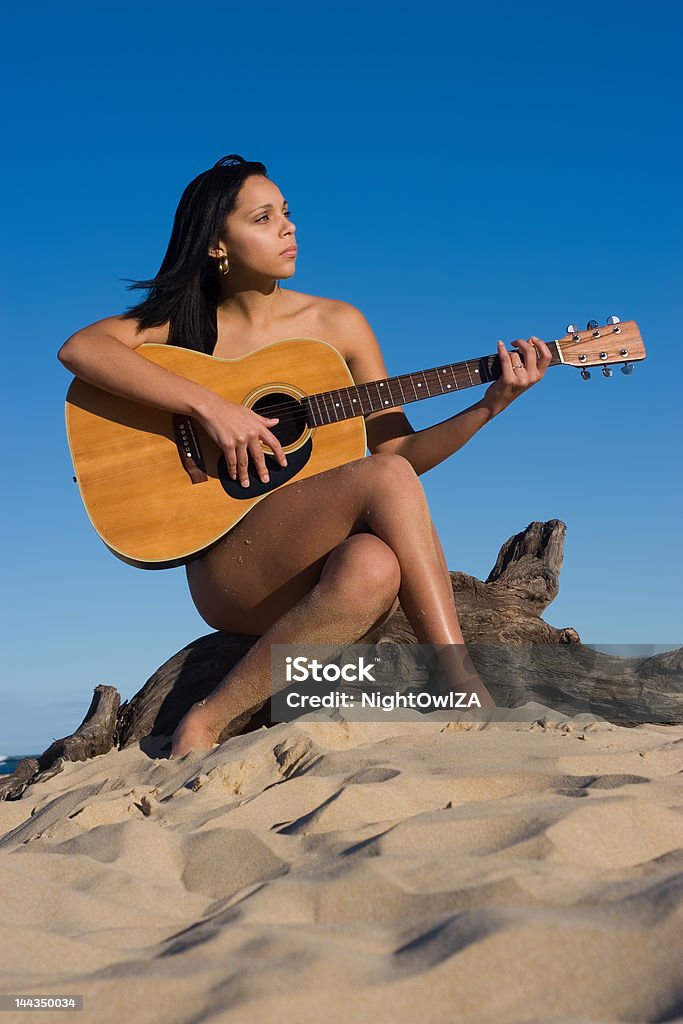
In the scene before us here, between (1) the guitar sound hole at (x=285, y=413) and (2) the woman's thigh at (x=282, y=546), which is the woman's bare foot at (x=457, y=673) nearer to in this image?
(2) the woman's thigh at (x=282, y=546)

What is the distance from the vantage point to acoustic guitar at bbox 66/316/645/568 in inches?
142

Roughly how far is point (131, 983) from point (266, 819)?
3.17ft

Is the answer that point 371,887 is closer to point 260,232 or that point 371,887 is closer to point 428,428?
point 428,428

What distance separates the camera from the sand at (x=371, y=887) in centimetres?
119

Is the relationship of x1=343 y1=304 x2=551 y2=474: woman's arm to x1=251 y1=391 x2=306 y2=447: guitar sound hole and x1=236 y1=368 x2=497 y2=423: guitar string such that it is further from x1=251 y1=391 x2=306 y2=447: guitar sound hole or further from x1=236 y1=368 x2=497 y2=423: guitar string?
x1=251 y1=391 x2=306 y2=447: guitar sound hole

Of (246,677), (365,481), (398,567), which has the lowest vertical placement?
(246,677)

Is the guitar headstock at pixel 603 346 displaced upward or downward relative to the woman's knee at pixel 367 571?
upward

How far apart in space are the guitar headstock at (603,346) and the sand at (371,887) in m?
1.68

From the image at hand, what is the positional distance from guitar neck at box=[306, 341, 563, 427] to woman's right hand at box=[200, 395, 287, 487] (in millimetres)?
290

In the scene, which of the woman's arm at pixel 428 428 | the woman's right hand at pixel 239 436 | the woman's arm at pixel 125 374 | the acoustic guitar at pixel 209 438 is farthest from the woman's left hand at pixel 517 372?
the woman's arm at pixel 125 374

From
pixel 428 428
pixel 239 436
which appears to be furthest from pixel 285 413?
pixel 428 428

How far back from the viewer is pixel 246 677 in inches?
132

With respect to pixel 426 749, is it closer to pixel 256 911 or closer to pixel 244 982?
pixel 256 911

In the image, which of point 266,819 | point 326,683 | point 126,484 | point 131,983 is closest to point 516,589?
point 326,683
